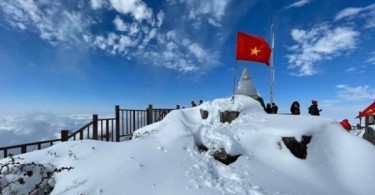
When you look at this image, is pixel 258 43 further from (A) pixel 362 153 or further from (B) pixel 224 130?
(A) pixel 362 153

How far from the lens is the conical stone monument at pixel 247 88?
46.9ft

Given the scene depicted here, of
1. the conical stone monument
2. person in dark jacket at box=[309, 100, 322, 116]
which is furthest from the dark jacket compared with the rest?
the conical stone monument

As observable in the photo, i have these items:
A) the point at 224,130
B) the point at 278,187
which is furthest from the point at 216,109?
the point at 278,187

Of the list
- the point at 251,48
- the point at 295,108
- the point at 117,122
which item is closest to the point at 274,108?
the point at 295,108

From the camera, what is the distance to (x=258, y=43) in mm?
12922

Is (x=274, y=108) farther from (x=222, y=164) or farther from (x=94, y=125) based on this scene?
(x=94, y=125)

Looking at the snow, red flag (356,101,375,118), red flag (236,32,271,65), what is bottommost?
the snow

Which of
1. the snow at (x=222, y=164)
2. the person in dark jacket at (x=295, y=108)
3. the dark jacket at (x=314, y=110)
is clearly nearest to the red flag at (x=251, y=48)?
the person in dark jacket at (x=295, y=108)

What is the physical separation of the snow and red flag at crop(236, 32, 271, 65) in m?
3.36

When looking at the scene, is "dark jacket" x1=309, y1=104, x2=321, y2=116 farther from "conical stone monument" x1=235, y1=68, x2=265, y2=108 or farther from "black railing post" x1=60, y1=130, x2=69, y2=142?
"black railing post" x1=60, y1=130, x2=69, y2=142

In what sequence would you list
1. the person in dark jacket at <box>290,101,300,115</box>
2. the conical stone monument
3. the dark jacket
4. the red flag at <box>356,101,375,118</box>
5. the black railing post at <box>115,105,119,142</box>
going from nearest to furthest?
the black railing post at <box>115,105,119,142</box>
the dark jacket
the person in dark jacket at <box>290,101,300,115</box>
the conical stone monument
the red flag at <box>356,101,375,118</box>

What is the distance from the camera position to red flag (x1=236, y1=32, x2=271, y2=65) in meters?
12.6

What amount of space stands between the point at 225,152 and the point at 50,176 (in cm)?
411

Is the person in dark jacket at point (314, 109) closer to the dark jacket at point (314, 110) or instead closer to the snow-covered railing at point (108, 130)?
the dark jacket at point (314, 110)
